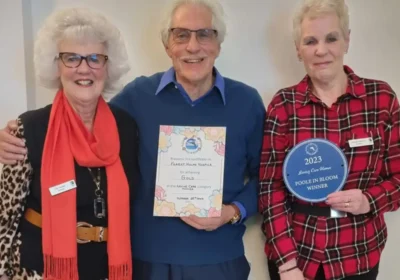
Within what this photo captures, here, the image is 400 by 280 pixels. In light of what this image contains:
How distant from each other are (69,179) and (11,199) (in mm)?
196

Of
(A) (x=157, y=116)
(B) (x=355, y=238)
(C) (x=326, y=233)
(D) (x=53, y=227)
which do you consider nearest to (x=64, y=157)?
(D) (x=53, y=227)

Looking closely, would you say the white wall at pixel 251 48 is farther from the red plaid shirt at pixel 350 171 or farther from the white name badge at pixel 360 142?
the white name badge at pixel 360 142

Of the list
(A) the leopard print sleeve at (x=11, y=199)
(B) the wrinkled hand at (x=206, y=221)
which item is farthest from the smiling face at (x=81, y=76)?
(B) the wrinkled hand at (x=206, y=221)

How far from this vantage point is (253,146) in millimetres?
1816

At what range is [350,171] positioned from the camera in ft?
5.50

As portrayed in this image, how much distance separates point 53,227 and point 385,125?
1211 mm

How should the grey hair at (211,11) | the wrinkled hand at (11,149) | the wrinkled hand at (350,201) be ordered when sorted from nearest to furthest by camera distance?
1. the wrinkled hand at (11,149)
2. the wrinkled hand at (350,201)
3. the grey hair at (211,11)

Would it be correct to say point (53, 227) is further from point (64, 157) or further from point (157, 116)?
point (157, 116)

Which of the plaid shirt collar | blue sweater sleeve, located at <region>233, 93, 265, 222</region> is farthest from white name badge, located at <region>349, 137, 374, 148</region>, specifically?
blue sweater sleeve, located at <region>233, 93, 265, 222</region>

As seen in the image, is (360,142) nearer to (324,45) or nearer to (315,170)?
(315,170)

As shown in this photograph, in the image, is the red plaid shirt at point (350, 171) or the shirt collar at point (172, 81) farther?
the shirt collar at point (172, 81)

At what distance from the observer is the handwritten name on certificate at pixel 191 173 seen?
5.33ft

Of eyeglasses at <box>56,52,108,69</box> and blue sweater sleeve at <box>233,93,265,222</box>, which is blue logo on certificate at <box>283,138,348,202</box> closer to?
blue sweater sleeve at <box>233,93,265,222</box>

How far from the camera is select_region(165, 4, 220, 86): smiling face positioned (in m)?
1.70
